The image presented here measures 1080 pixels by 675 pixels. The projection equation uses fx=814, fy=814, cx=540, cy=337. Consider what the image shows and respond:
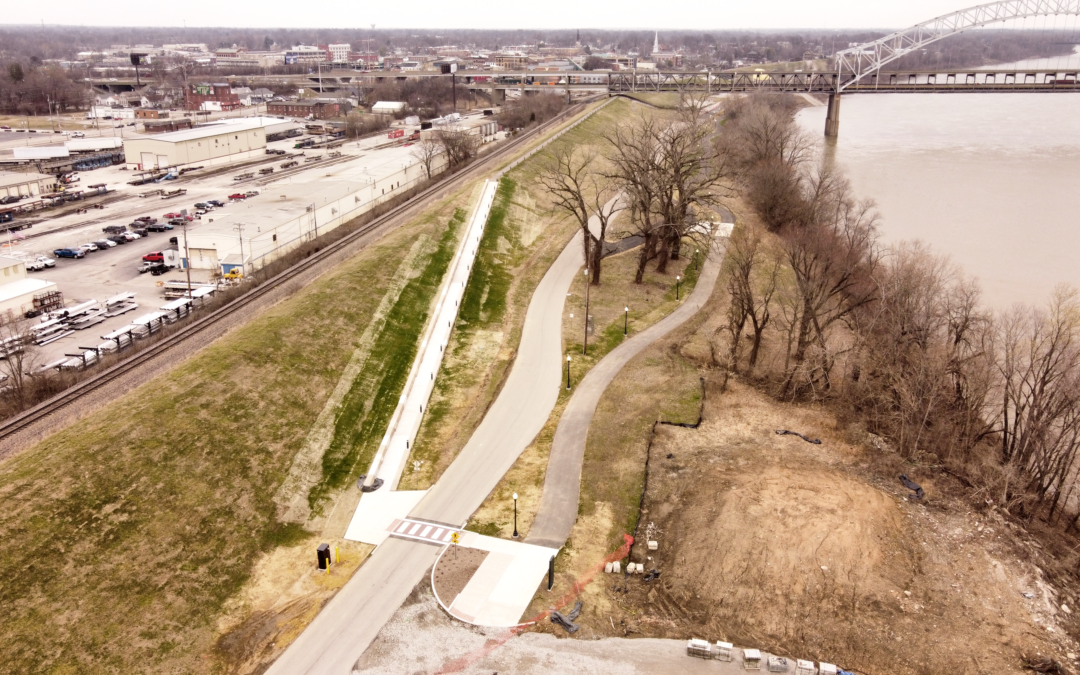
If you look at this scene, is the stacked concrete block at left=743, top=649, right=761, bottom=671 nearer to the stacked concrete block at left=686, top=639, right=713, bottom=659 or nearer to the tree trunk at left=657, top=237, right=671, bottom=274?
the stacked concrete block at left=686, top=639, right=713, bottom=659

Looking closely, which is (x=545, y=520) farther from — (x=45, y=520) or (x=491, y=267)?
(x=491, y=267)

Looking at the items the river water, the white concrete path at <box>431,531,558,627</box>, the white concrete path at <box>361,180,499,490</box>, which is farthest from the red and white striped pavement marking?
the river water

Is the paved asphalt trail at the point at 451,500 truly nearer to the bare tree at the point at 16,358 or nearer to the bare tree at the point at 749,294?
the bare tree at the point at 749,294

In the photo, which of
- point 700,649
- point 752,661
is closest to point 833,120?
point 752,661

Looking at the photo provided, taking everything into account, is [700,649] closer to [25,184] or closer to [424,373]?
[424,373]

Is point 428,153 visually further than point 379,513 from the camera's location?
Yes

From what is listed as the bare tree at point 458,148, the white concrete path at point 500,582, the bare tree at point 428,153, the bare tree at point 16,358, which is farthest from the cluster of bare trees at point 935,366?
the bare tree at point 458,148
